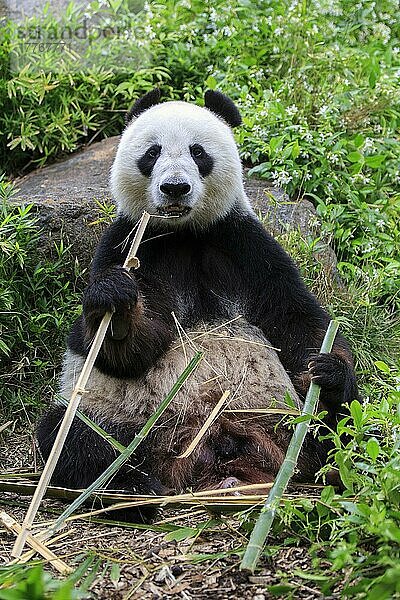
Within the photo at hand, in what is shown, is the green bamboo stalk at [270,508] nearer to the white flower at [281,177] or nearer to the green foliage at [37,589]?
the green foliage at [37,589]

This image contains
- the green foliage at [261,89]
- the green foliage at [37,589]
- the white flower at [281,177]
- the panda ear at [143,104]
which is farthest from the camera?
the green foliage at [261,89]

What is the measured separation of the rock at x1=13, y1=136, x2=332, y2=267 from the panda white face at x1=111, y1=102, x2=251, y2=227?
3.98ft

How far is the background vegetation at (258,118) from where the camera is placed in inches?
224

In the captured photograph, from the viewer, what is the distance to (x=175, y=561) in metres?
3.06

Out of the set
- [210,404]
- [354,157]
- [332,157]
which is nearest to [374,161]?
[354,157]

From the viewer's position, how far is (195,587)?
2834mm

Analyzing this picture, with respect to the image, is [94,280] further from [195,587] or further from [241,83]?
[241,83]

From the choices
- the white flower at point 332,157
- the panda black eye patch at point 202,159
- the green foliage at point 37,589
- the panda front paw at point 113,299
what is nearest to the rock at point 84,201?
the white flower at point 332,157

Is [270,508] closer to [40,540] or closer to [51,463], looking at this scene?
[51,463]

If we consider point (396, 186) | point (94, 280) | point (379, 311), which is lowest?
point (379, 311)

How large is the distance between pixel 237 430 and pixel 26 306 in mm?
2034

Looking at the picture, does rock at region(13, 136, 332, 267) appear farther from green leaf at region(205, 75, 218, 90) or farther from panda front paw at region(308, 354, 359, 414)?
panda front paw at region(308, 354, 359, 414)

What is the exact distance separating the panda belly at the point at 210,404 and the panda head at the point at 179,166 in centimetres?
67

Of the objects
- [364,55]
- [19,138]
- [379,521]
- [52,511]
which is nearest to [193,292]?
[52,511]
